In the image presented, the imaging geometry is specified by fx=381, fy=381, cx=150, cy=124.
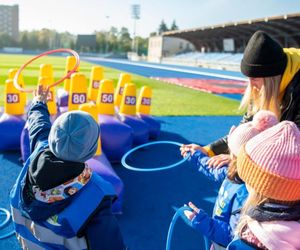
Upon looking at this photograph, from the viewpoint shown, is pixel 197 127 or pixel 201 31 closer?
pixel 197 127

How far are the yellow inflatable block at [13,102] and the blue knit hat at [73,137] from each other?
4562 mm

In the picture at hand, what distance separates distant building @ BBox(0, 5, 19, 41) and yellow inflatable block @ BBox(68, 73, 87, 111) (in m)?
117

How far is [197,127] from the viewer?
28.5 feet

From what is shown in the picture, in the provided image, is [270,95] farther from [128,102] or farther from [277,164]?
[128,102]

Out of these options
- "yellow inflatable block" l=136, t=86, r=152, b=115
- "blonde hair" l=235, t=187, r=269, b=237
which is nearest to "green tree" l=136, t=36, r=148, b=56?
"yellow inflatable block" l=136, t=86, r=152, b=115

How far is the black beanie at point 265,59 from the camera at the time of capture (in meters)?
2.62

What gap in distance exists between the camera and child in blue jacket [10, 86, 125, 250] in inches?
75.5

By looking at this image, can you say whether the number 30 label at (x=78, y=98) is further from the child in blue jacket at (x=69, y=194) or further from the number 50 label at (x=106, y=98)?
the child in blue jacket at (x=69, y=194)

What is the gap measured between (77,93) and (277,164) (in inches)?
181

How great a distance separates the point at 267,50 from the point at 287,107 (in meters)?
0.42

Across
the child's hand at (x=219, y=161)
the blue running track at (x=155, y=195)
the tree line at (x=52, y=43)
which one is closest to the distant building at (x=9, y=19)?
the tree line at (x=52, y=43)

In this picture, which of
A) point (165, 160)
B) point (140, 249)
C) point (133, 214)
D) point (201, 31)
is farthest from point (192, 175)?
point (201, 31)

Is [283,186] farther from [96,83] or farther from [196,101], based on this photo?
[196,101]

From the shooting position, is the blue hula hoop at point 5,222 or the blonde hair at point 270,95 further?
the blue hula hoop at point 5,222
